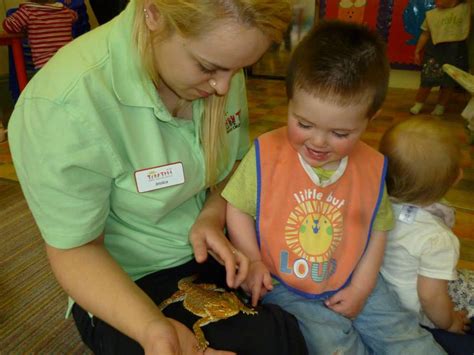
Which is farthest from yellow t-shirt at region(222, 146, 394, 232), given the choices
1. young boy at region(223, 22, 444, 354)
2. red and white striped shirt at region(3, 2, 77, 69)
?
red and white striped shirt at region(3, 2, 77, 69)

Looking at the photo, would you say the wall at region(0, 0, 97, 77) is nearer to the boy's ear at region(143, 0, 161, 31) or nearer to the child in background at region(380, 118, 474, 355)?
the boy's ear at region(143, 0, 161, 31)

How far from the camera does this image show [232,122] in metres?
0.96

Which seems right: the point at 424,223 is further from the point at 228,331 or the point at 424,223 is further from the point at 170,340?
the point at 170,340

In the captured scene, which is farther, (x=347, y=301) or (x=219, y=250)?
(x=347, y=301)

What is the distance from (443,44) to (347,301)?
293cm

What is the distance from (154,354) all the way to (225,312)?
0.19 meters

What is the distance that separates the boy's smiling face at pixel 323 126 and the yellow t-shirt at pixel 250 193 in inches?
2.6

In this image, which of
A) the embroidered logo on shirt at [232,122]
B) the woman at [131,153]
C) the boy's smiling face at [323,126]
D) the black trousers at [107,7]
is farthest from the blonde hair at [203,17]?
the black trousers at [107,7]

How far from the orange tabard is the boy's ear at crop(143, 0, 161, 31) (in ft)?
1.04

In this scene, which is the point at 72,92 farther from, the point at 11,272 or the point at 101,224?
the point at 11,272

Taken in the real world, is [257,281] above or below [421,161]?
below

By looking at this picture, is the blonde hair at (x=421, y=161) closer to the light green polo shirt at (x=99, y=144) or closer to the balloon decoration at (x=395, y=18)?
the light green polo shirt at (x=99, y=144)

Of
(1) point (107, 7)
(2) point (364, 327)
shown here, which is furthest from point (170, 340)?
(1) point (107, 7)

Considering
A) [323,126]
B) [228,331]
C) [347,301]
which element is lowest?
[347,301]
